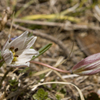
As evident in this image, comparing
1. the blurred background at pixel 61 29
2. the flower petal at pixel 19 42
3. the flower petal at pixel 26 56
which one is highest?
the flower petal at pixel 19 42

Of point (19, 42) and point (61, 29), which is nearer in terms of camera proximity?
point (19, 42)

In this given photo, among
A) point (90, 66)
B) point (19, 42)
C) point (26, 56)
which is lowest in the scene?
point (90, 66)

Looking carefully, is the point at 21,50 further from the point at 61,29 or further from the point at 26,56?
the point at 61,29

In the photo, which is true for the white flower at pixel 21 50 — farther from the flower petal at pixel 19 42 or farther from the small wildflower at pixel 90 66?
the small wildflower at pixel 90 66

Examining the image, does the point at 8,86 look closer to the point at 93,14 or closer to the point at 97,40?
the point at 97,40

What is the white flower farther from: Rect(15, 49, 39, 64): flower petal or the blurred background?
the blurred background

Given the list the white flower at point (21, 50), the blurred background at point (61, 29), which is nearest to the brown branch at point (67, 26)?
the blurred background at point (61, 29)

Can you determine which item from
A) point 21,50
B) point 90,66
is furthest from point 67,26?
point 21,50
